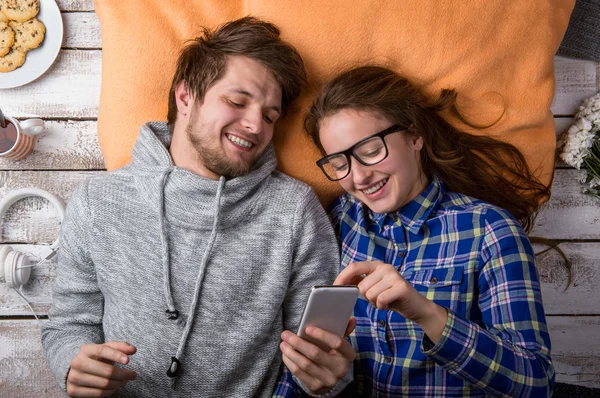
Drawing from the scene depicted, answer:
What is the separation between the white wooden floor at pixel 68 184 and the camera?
155 cm

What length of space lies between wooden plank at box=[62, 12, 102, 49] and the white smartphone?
101 centimetres

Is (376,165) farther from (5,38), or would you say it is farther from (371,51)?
(5,38)

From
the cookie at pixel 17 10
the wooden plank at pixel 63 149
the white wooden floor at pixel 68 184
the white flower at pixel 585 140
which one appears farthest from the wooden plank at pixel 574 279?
the cookie at pixel 17 10

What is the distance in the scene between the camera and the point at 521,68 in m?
1.39

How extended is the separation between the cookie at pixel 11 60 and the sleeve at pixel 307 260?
854mm

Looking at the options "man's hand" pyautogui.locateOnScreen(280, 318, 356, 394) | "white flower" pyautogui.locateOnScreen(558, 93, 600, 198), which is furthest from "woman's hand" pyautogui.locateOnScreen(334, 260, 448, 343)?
"white flower" pyautogui.locateOnScreen(558, 93, 600, 198)

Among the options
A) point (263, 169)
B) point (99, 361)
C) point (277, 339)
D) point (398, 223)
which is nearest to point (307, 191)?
point (263, 169)

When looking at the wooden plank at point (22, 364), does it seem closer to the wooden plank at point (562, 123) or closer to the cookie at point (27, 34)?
the cookie at point (27, 34)

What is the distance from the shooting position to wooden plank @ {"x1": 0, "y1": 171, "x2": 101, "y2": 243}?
1551 millimetres

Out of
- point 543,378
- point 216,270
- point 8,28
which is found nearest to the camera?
point 543,378

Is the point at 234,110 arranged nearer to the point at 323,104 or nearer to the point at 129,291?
the point at 323,104

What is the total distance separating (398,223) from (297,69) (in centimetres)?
44

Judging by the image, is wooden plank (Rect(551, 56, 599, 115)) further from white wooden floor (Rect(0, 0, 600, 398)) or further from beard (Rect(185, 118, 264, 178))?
beard (Rect(185, 118, 264, 178))

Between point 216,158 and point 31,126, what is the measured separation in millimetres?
557
